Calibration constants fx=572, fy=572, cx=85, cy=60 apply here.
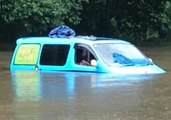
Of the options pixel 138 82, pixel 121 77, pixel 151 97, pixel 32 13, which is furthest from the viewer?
pixel 32 13

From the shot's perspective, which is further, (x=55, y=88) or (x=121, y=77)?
(x=121, y=77)

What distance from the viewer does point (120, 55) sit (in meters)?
11.7

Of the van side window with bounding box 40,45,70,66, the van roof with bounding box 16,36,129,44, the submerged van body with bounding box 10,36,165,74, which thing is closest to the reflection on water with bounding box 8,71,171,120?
the submerged van body with bounding box 10,36,165,74

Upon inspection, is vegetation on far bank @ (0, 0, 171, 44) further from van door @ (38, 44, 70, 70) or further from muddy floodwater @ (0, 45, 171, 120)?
muddy floodwater @ (0, 45, 171, 120)

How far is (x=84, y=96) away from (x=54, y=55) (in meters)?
3.94

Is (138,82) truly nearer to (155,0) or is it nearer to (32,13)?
(32,13)

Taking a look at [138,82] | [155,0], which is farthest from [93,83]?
[155,0]

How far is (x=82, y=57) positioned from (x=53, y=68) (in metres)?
0.75

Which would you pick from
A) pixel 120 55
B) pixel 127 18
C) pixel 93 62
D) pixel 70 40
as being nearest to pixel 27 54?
pixel 70 40

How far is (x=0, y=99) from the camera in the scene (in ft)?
27.2

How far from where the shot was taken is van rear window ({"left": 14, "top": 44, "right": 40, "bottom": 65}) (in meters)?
12.6

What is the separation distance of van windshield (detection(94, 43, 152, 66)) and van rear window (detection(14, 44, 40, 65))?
1.59m

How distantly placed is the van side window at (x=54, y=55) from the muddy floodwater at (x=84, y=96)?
45cm

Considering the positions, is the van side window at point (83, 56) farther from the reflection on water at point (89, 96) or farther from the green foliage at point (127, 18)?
the green foliage at point (127, 18)
